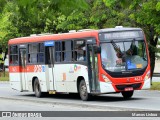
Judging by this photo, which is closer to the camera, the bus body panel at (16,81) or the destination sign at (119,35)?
the destination sign at (119,35)

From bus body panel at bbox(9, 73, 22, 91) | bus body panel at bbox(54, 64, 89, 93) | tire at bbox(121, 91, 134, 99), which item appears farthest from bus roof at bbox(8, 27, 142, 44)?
tire at bbox(121, 91, 134, 99)

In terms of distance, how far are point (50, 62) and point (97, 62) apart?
12.9ft

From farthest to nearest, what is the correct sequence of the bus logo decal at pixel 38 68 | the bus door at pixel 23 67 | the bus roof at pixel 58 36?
the bus door at pixel 23 67
the bus logo decal at pixel 38 68
the bus roof at pixel 58 36

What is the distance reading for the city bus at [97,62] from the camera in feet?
66.9

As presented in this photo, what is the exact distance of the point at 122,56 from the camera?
20.5 metres

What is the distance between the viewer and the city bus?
2041 centimetres

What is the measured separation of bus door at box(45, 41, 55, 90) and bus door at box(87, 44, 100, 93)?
126 inches

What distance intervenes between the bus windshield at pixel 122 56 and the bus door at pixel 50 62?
3.94m

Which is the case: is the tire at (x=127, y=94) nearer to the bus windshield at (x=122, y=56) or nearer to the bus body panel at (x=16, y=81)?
the bus windshield at (x=122, y=56)

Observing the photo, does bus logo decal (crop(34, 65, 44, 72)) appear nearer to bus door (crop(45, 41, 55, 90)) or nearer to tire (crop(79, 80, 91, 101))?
bus door (crop(45, 41, 55, 90))

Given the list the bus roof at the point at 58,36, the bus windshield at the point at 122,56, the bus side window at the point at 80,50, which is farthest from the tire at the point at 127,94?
the bus roof at the point at 58,36

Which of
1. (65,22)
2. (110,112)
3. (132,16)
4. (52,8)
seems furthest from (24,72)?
(52,8)

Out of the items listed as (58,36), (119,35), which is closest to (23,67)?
(58,36)

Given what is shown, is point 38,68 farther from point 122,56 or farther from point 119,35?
point 122,56
